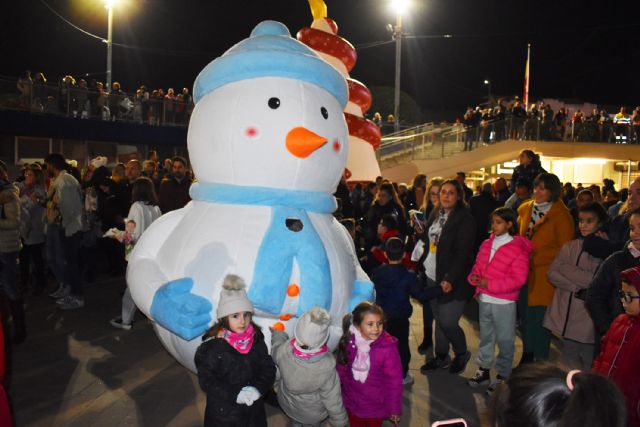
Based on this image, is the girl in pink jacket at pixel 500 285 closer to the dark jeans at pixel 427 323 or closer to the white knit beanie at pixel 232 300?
the dark jeans at pixel 427 323

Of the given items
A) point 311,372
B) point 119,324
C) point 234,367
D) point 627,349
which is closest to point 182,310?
point 234,367

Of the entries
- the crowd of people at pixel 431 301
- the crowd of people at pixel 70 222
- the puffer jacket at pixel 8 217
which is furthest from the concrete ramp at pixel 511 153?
the puffer jacket at pixel 8 217

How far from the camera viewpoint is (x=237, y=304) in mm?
→ 3514

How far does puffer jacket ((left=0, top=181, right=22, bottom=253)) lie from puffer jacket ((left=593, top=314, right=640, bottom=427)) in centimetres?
565

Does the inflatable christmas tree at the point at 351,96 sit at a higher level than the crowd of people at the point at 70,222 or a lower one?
higher

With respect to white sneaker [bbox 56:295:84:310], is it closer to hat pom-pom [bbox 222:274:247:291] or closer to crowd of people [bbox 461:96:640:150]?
hat pom-pom [bbox 222:274:247:291]

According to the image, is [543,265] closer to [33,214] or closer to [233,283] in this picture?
[233,283]

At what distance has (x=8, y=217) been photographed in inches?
250

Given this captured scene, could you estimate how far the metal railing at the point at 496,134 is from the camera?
63.3 feet

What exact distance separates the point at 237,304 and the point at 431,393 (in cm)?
241

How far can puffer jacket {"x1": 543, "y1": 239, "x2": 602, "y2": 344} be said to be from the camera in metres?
4.81

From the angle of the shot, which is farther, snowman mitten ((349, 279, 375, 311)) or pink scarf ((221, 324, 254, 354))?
snowman mitten ((349, 279, 375, 311))

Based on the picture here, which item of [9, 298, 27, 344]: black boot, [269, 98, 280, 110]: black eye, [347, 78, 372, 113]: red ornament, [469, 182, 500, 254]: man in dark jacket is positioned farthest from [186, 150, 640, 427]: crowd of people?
[347, 78, 372, 113]: red ornament

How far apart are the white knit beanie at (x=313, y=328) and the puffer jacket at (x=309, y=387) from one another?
14cm
